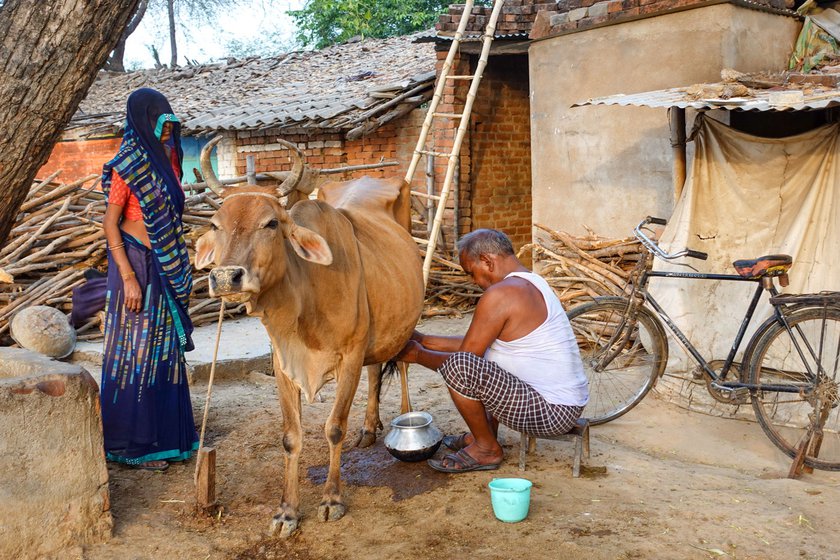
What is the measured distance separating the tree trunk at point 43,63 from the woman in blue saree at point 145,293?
3.32 feet

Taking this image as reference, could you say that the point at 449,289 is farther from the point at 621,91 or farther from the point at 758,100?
the point at 758,100

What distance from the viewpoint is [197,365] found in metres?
6.45

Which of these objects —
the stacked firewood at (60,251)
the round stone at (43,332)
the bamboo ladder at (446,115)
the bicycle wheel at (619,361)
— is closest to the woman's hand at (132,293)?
the bicycle wheel at (619,361)

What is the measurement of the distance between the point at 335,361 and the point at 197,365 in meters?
2.67

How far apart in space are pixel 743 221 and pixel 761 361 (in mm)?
1394

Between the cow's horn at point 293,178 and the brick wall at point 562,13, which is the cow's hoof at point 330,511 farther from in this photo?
the brick wall at point 562,13

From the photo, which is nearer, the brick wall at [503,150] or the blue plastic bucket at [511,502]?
the blue plastic bucket at [511,502]

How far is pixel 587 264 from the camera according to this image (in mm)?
7266

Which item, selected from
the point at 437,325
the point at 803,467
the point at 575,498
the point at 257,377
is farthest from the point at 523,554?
the point at 437,325

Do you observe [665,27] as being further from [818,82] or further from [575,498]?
[575,498]

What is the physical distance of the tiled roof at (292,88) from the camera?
424 inches

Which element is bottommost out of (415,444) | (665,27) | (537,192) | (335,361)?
(415,444)

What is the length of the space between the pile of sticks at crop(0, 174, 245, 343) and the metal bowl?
11.6 ft

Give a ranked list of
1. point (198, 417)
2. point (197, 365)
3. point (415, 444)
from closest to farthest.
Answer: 1. point (415, 444)
2. point (198, 417)
3. point (197, 365)
